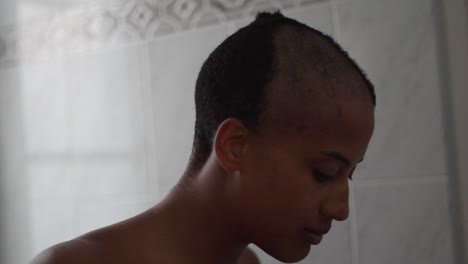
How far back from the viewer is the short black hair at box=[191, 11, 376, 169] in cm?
64

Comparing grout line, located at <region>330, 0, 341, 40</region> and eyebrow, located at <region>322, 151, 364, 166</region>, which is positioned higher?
grout line, located at <region>330, 0, 341, 40</region>

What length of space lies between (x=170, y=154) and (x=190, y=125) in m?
0.07

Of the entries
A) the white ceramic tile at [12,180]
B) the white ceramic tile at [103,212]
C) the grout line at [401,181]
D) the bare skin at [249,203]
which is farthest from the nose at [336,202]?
the white ceramic tile at [12,180]

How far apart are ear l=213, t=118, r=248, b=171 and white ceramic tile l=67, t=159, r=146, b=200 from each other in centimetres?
46

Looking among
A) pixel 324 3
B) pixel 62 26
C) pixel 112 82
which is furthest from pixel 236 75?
pixel 62 26

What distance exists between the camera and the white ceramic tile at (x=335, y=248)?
0.90 metres

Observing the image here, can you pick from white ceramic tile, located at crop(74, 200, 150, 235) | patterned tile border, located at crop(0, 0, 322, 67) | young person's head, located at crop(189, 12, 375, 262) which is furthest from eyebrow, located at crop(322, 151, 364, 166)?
white ceramic tile, located at crop(74, 200, 150, 235)

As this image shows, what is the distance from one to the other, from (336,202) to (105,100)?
639 millimetres

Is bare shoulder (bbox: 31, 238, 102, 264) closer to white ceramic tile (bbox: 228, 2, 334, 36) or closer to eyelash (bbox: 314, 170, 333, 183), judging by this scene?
eyelash (bbox: 314, 170, 333, 183)

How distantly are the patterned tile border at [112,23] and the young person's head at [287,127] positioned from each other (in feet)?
1.05

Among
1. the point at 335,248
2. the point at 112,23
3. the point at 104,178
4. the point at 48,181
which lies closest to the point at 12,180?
the point at 48,181

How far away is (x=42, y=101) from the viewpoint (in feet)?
4.03

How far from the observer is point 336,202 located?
650mm

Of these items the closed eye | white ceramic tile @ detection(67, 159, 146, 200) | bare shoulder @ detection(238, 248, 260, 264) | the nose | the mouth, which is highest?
white ceramic tile @ detection(67, 159, 146, 200)
